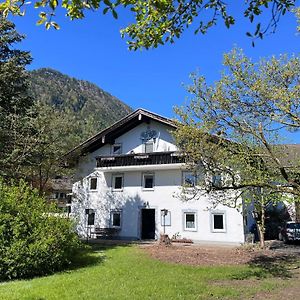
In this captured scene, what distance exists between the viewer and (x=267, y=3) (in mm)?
4680

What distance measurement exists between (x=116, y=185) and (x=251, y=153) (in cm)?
1999

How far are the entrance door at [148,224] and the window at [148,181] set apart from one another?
1.89 metres

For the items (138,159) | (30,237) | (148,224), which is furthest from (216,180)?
(148,224)

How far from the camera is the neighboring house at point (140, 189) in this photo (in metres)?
26.9

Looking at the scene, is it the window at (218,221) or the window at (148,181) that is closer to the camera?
the window at (218,221)

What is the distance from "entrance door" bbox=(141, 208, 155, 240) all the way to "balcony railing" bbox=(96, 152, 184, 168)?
4.07m

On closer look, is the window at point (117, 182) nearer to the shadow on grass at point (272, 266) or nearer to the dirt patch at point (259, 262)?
the dirt patch at point (259, 262)

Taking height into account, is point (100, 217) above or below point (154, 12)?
below

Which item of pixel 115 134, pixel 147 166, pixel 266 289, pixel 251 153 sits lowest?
pixel 266 289

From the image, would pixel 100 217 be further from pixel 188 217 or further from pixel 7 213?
pixel 7 213

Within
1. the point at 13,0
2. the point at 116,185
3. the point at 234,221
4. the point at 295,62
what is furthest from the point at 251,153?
the point at 116,185

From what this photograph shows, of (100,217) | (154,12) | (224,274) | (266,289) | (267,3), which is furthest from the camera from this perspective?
(100,217)

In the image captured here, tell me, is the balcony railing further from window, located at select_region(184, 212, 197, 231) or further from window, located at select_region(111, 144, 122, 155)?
window, located at select_region(184, 212, 197, 231)

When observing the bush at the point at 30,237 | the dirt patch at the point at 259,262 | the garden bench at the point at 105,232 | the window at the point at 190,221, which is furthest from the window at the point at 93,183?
the bush at the point at 30,237
